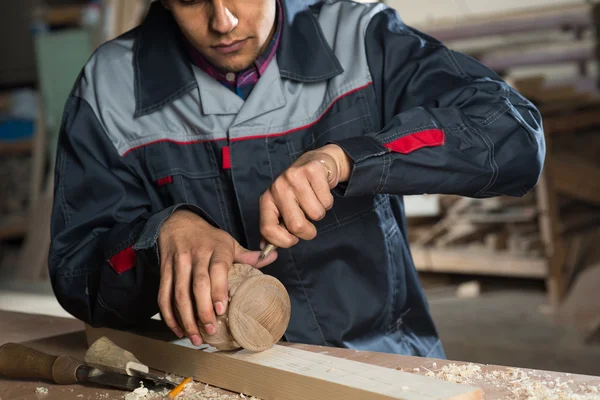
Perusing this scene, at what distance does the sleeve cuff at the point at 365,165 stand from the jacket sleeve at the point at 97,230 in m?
0.35

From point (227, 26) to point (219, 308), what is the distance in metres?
0.71

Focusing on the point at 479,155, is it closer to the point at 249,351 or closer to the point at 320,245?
the point at 320,245

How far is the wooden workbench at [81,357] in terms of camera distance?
129 cm

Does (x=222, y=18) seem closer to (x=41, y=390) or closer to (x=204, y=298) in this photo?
(x=204, y=298)

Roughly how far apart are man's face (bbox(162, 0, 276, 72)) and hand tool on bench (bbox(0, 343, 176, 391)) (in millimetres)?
828

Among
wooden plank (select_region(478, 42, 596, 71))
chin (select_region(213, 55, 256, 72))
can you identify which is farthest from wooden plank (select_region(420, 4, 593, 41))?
chin (select_region(213, 55, 256, 72))

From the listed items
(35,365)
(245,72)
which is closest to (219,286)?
(35,365)

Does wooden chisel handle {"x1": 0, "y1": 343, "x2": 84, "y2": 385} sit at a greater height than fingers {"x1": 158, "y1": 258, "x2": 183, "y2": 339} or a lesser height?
lesser

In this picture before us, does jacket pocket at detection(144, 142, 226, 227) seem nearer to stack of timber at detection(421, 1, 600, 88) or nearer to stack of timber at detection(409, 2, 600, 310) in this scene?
stack of timber at detection(409, 2, 600, 310)

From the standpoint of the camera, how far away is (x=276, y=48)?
196 centimetres

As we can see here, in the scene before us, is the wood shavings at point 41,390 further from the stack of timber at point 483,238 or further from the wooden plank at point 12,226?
the wooden plank at point 12,226

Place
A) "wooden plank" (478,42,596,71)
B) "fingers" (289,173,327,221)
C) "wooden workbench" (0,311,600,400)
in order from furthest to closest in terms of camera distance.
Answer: "wooden plank" (478,42,596,71) < "fingers" (289,173,327,221) < "wooden workbench" (0,311,600,400)

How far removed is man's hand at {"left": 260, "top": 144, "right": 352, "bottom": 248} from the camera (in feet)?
4.58

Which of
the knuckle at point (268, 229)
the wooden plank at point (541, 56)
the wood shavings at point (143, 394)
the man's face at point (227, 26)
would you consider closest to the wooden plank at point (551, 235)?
the wooden plank at point (541, 56)
